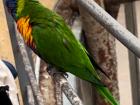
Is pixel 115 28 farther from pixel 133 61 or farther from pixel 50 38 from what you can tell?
pixel 133 61

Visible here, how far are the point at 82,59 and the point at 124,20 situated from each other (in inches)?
47.0

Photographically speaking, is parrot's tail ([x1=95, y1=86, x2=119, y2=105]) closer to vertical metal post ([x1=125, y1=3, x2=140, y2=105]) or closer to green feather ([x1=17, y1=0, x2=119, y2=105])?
green feather ([x1=17, y1=0, x2=119, y2=105])

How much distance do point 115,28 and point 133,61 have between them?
54.2 inches

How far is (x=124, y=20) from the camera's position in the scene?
6.45 feet

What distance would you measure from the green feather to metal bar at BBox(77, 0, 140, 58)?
93 mm

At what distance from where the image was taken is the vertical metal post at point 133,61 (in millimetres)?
A: 1975

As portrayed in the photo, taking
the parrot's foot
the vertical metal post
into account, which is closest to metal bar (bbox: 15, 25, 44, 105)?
the parrot's foot

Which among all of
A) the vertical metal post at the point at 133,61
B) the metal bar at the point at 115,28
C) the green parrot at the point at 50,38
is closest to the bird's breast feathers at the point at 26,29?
the green parrot at the point at 50,38

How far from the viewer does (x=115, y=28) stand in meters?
0.68

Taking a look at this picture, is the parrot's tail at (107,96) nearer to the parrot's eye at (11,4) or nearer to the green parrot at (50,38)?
the green parrot at (50,38)

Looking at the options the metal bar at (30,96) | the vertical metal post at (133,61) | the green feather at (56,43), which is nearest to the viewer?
the green feather at (56,43)

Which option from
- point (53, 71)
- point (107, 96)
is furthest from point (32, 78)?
point (107, 96)

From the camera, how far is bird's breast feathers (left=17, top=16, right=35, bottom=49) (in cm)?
83

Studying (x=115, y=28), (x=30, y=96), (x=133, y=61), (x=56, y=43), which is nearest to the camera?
(x=115, y=28)
